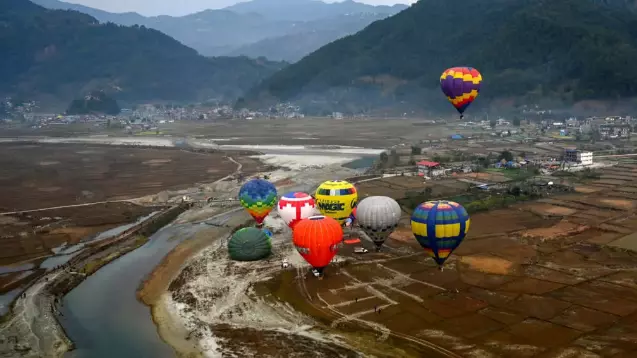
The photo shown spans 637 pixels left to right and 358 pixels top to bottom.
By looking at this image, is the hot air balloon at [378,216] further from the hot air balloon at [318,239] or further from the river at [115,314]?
the river at [115,314]

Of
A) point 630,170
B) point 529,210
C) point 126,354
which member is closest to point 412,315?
point 126,354

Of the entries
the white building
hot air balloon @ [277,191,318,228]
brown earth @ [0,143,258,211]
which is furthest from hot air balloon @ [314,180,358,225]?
the white building

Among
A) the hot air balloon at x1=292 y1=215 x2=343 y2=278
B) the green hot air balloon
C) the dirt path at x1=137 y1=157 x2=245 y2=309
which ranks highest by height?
the hot air balloon at x1=292 y1=215 x2=343 y2=278

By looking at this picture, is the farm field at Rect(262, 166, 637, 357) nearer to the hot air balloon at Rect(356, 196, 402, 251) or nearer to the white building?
the hot air balloon at Rect(356, 196, 402, 251)

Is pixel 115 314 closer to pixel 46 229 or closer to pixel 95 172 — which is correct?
A: pixel 46 229

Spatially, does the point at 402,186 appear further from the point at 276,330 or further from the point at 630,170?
the point at 276,330

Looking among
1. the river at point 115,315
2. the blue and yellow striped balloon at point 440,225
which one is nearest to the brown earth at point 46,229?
the river at point 115,315
